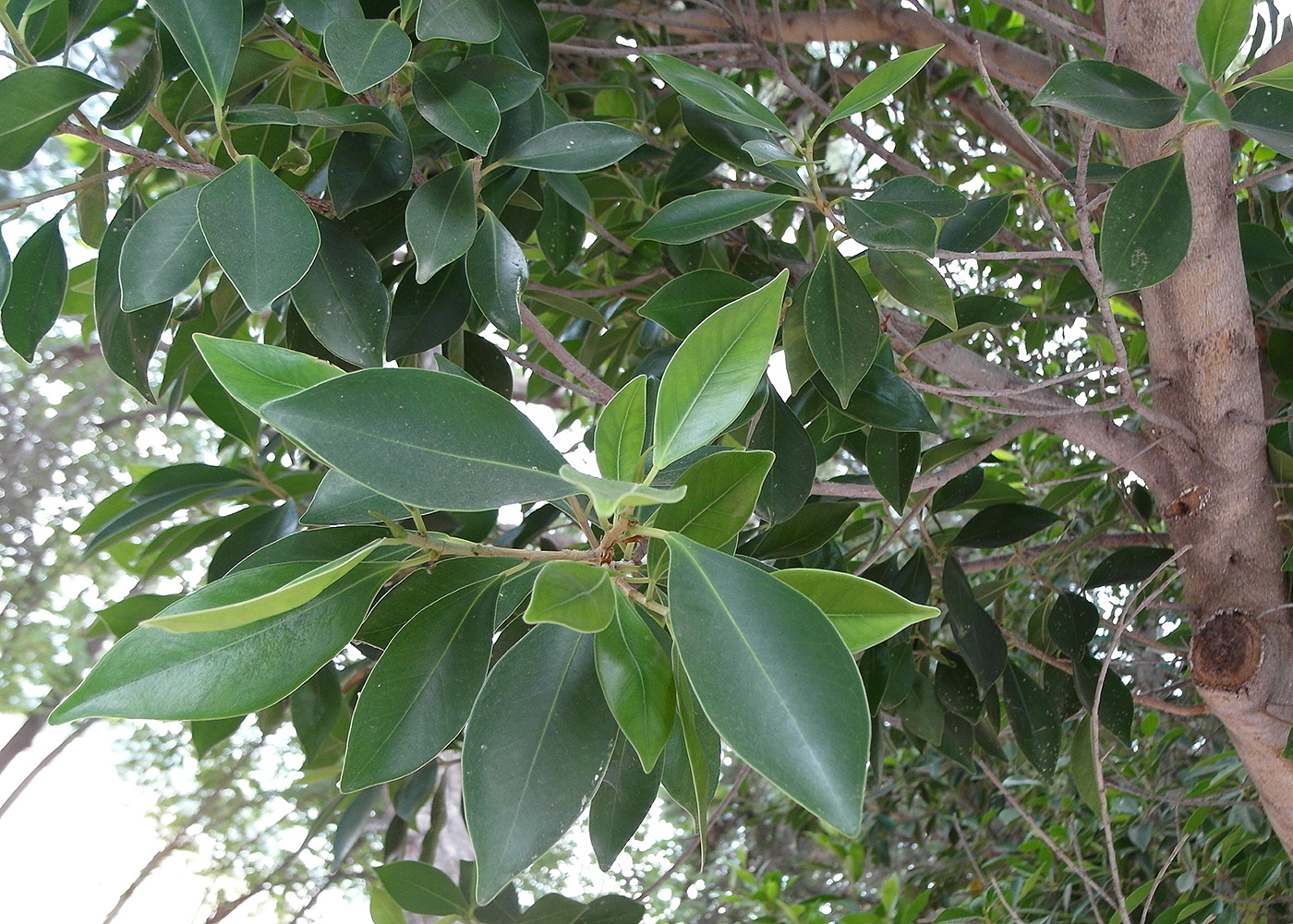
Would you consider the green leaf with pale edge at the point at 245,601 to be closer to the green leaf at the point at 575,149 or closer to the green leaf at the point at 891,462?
the green leaf at the point at 575,149

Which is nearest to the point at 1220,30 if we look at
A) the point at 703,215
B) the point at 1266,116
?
the point at 1266,116

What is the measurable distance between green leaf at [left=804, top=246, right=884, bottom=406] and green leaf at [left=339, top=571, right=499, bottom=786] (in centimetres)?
26

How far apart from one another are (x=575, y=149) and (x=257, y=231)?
0.20m

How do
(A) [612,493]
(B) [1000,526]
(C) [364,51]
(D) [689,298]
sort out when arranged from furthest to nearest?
(B) [1000,526], (D) [689,298], (C) [364,51], (A) [612,493]

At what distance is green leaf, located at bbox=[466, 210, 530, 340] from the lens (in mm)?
600

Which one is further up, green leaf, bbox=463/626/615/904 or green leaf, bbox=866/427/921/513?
green leaf, bbox=866/427/921/513

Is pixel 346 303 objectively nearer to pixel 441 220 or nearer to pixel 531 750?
pixel 441 220

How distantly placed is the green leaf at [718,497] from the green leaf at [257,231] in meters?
0.22

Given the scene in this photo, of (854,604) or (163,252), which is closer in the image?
(854,604)

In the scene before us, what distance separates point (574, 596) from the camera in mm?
349

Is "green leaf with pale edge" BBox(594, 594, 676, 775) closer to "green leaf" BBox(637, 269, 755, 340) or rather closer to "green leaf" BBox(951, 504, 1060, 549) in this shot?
"green leaf" BBox(637, 269, 755, 340)

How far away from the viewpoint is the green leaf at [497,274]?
60 centimetres

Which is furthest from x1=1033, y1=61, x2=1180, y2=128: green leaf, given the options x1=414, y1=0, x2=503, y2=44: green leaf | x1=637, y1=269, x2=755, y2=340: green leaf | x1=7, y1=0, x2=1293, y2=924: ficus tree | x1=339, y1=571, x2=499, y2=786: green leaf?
x1=339, y1=571, x2=499, y2=786: green leaf

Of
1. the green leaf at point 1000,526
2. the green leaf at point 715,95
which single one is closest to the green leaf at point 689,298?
the green leaf at point 715,95
